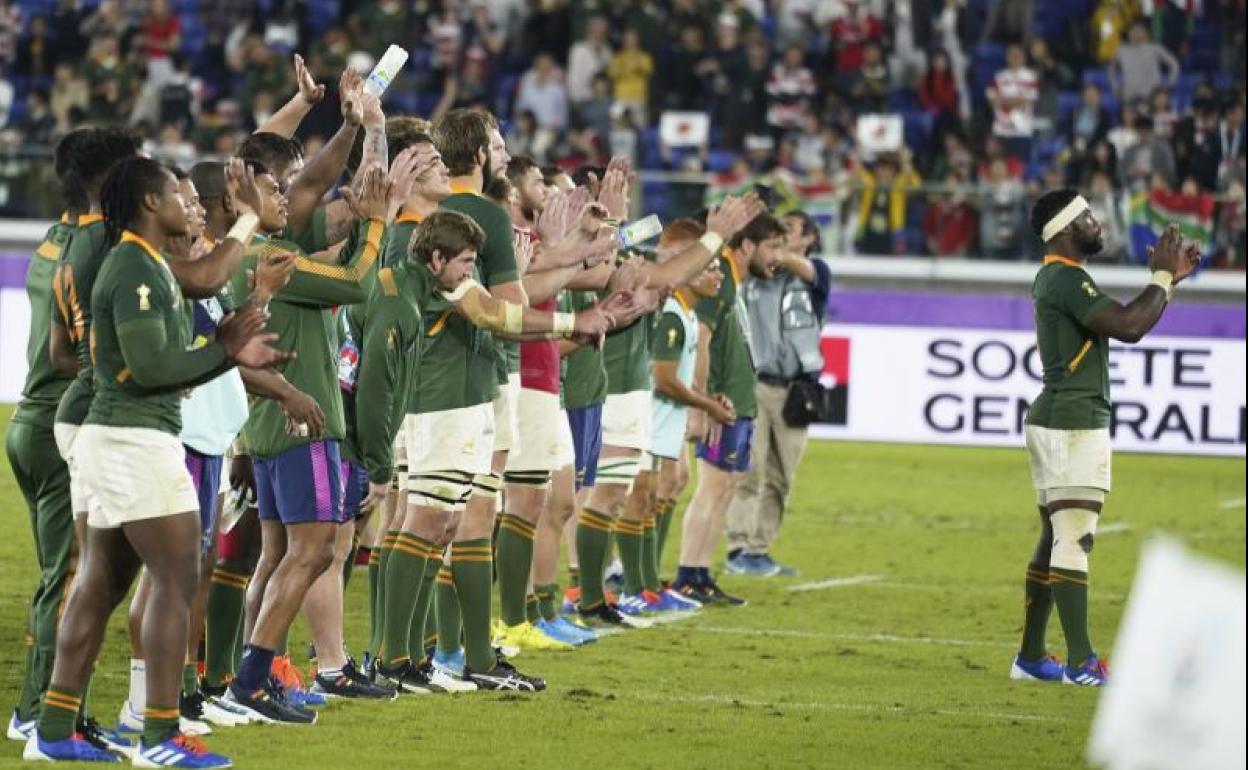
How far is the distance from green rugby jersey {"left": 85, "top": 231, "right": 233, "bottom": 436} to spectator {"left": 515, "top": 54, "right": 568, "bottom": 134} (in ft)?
64.7

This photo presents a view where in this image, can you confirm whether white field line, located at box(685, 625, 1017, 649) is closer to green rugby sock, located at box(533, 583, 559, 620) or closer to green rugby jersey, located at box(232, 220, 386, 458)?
green rugby sock, located at box(533, 583, 559, 620)

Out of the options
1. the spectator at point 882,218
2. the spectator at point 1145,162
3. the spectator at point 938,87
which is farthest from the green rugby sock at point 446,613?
the spectator at point 938,87

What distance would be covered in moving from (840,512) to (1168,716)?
14103 mm

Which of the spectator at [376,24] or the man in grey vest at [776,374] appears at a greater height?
the spectator at [376,24]

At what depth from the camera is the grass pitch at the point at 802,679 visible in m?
8.55

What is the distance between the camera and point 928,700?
10164mm

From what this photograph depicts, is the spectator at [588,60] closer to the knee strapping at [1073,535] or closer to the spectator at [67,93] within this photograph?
the spectator at [67,93]

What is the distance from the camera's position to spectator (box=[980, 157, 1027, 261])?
2214 cm

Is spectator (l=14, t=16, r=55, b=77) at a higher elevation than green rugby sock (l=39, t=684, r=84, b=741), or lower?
higher

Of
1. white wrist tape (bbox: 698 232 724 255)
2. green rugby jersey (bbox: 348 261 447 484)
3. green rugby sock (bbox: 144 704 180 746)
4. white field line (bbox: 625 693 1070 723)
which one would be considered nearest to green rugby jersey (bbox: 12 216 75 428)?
green rugby sock (bbox: 144 704 180 746)

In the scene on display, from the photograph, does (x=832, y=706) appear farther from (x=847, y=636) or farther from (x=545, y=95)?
(x=545, y=95)

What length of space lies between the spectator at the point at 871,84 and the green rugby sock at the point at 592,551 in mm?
15218

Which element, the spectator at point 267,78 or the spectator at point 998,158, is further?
the spectator at point 267,78

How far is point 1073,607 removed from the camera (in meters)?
10.9
